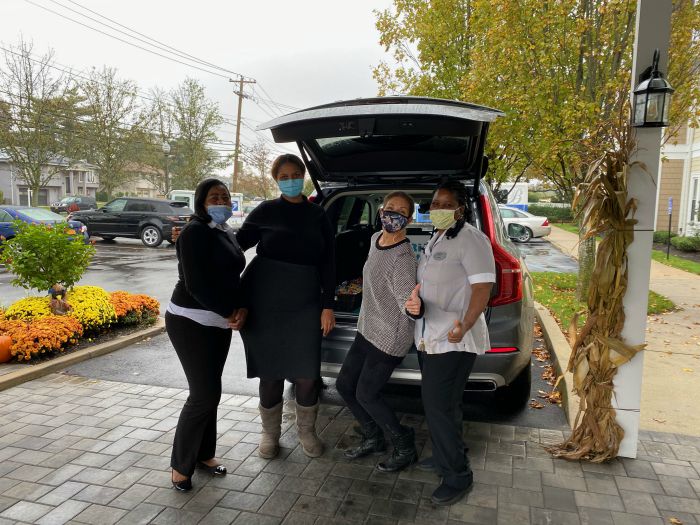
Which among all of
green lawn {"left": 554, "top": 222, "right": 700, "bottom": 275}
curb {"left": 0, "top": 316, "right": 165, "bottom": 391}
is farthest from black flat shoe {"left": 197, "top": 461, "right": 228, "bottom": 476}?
green lawn {"left": 554, "top": 222, "right": 700, "bottom": 275}

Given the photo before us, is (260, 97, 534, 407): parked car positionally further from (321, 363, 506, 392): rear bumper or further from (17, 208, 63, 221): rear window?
(17, 208, 63, 221): rear window

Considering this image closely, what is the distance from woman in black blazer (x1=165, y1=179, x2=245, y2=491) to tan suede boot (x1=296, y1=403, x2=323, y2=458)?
0.60 m

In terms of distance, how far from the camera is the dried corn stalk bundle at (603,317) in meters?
3.14

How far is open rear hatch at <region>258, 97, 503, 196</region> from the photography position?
3018 mm

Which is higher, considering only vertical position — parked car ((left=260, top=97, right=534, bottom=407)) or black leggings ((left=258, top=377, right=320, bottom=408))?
parked car ((left=260, top=97, right=534, bottom=407))

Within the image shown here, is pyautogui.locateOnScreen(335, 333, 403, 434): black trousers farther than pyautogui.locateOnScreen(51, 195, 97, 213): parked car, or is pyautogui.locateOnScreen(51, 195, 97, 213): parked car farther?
pyautogui.locateOnScreen(51, 195, 97, 213): parked car

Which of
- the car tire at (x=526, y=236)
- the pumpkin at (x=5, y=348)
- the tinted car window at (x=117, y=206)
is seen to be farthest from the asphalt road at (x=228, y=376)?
the car tire at (x=526, y=236)

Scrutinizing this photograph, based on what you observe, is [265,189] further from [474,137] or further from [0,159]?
[474,137]

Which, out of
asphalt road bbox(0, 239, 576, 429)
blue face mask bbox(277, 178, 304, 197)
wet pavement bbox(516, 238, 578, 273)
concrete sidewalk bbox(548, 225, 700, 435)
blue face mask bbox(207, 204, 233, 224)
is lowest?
asphalt road bbox(0, 239, 576, 429)

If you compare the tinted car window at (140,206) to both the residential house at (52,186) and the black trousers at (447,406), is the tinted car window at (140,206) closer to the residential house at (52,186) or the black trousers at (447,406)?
the black trousers at (447,406)

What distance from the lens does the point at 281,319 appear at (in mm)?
3260

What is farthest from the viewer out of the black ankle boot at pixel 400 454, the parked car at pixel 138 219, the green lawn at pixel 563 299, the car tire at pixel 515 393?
the parked car at pixel 138 219

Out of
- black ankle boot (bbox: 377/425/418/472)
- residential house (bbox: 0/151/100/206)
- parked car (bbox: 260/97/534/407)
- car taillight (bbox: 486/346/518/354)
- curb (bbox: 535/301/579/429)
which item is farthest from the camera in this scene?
residential house (bbox: 0/151/100/206)

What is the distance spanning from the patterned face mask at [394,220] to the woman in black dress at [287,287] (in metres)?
0.48
